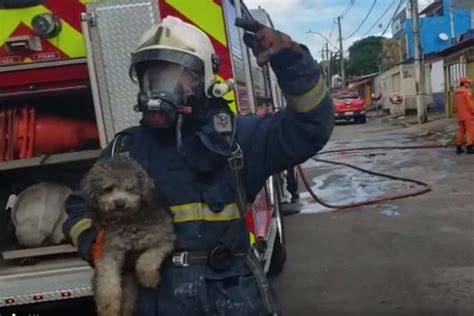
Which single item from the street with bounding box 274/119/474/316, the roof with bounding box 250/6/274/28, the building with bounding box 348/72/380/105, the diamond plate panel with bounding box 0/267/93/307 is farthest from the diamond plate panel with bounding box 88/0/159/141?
the building with bounding box 348/72/380/105

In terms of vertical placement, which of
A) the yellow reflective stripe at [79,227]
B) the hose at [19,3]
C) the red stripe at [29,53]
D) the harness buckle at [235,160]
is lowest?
the yellow reflective stripe at [79,227]

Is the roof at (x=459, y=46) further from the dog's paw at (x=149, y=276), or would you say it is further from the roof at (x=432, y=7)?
the roof at (x=432, y=7)

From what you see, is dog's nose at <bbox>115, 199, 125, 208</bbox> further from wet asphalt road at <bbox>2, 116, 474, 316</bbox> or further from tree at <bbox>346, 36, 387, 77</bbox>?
tree at <bbox>346, 36, 387, 77</bbox>

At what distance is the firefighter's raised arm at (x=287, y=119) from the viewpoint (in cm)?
237

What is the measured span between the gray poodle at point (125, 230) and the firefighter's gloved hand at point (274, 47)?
0.59 meters

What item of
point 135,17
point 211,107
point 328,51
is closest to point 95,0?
point 135,17

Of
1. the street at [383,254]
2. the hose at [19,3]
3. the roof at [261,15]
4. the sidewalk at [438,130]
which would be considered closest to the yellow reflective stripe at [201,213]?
the hose at [19,3]

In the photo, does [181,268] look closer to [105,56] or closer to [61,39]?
[105,56]

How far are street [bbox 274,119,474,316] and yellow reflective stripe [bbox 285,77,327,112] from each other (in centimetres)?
348

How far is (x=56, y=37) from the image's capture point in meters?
4.55

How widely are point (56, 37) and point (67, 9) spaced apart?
0.19 meters

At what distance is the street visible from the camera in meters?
5.83

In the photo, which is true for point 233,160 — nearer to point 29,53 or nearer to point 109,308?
point 109,308

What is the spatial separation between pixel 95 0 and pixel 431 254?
173 inches
